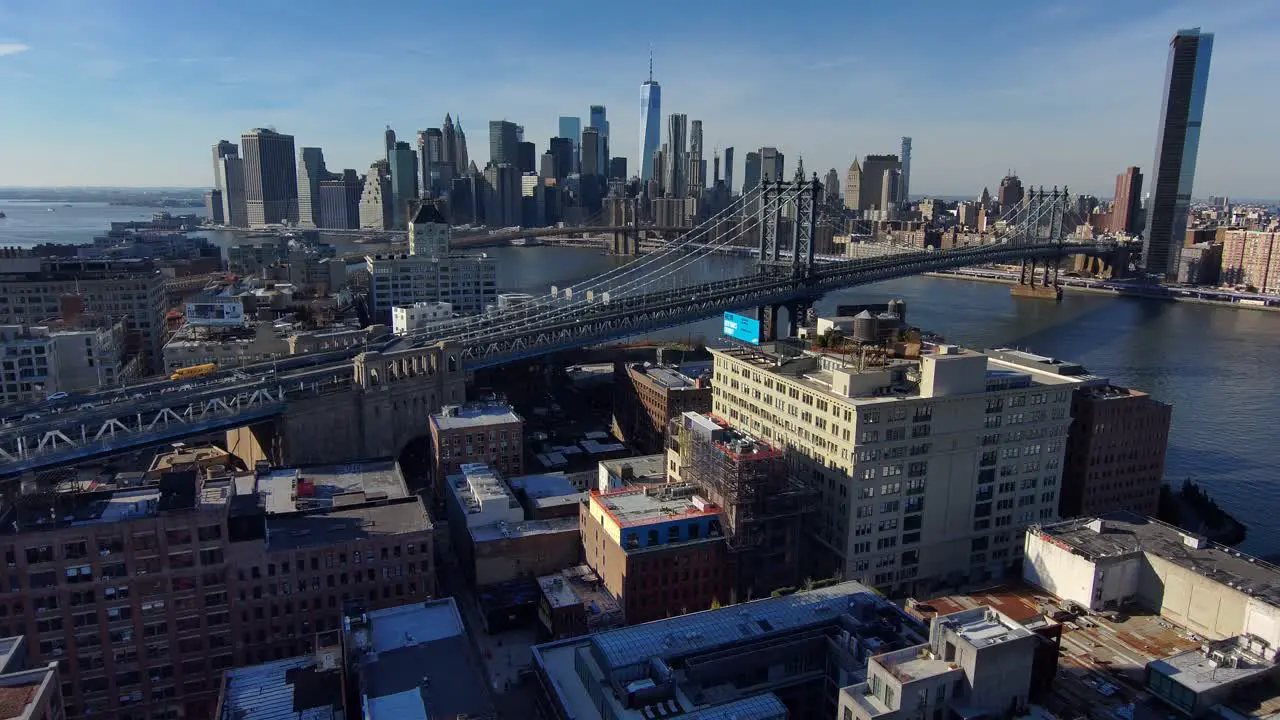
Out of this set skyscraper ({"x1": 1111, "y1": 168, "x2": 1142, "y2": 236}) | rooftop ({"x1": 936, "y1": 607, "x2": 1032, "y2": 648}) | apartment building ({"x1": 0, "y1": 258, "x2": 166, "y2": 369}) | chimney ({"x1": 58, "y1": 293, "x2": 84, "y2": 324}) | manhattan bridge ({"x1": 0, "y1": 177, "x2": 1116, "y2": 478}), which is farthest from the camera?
skyscraper ({"x1": 1111, "y1": 168, "x2": 1142, "y2": 236})

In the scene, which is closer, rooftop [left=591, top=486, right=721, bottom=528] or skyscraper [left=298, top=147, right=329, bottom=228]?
rooftop [left=591, top=486, right=721, bottom=528]

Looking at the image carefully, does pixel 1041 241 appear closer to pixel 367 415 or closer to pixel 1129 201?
pixel 1129 201

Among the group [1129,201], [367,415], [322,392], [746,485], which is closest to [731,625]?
Result: [746,485]

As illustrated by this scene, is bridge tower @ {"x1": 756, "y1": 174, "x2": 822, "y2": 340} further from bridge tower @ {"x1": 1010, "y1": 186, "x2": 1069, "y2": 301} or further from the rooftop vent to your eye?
bridge tower @ {"x1": 1010, "y1": 186, "x2": 1069, "y2": 301}

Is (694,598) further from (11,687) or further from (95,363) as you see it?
(95,363)

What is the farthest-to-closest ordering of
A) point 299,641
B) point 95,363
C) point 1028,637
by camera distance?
point 95,363 < point 299,641 < point 1028,637

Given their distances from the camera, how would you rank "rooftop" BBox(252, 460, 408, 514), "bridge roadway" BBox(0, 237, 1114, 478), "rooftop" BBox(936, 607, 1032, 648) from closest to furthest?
1. "rooftop" BBox(936, 607, 1032, 648)
2. "rooftop" BBox(252, 460, 408, 514)
3. "bridge roadway" BBox(0, 237, 1114, 478)

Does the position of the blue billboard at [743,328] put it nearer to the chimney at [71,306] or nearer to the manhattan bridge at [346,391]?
the manhattan bridge at [346,391]

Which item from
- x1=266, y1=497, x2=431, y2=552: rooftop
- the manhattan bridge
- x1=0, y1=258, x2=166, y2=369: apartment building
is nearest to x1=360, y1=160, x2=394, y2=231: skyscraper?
x1=0, y1=258, x2=166, y2=369: apartment building

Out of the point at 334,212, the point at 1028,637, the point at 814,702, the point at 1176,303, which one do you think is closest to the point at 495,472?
the point at 814,702
